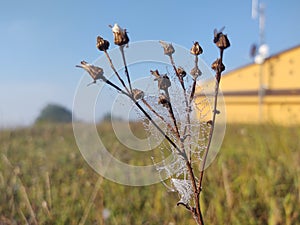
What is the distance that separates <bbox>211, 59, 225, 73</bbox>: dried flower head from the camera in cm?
26

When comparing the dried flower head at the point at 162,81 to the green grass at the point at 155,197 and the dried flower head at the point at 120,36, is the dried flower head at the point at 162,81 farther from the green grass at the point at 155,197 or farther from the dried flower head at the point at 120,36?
the green grass at the point at 155,197

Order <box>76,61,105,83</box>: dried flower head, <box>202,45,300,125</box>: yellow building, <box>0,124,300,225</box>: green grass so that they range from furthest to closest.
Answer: <box>202,45,300,125</box>: yellow building → <box>0,124,300,225</box>: green grass → <box>76,61,105,83</box>: dried flower head

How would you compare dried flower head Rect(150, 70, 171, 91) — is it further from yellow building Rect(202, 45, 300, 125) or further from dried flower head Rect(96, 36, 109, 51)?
yellow building Rect(202, 45, 300, 125)

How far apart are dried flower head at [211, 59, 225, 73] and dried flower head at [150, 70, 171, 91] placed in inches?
1.6

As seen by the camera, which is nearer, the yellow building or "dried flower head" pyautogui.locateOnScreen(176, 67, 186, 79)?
"dried flower head" pyautogui.locateOnScreen(176, 67, 186, 79)

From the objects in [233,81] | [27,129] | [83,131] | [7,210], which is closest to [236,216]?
[7,210]

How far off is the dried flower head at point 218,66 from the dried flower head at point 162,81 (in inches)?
1.6

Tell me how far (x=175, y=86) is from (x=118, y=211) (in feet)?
2.44

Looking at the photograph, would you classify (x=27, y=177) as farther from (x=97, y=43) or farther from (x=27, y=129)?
(x=27, y=129)

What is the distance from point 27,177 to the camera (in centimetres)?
135

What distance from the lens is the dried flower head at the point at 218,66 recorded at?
26cm

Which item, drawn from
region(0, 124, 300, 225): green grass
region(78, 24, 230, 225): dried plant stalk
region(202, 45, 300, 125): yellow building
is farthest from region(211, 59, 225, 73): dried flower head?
region(202, 45, 300, 125): yellow building

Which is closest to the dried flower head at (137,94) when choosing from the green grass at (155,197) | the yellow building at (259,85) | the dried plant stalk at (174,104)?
the dried plant stalk at (174,104)

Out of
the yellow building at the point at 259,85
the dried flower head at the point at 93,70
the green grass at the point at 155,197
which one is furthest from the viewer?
the yellow building at the point at 259,85
